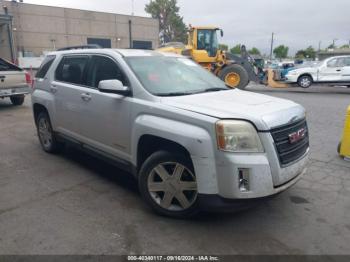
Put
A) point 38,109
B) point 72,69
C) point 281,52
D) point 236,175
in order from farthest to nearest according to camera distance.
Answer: point 281,52
point 38,109
point 72,69
point 236,175

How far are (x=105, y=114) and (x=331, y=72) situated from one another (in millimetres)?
13886

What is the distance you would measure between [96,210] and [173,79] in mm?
1813

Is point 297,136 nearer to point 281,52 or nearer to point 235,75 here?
point 235,75

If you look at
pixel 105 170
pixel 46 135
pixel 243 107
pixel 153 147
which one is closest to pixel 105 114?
pixel 153 147

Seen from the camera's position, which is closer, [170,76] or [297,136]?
[297,136]

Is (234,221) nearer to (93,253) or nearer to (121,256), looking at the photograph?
(121,256)

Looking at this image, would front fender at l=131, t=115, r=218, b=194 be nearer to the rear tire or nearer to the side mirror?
the side mirror

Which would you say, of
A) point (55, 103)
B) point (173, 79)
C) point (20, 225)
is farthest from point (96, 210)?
point (55, 103)

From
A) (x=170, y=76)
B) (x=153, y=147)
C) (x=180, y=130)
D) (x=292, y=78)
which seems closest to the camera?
(x=180, y=130)

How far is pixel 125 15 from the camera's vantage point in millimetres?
43125

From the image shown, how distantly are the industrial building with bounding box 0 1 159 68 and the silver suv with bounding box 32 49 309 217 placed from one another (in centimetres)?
2692

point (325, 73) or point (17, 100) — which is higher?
point (325, 73)

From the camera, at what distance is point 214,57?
15859 millimetres

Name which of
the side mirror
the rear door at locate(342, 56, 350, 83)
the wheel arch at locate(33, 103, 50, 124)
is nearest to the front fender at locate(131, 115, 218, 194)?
the side mirror
